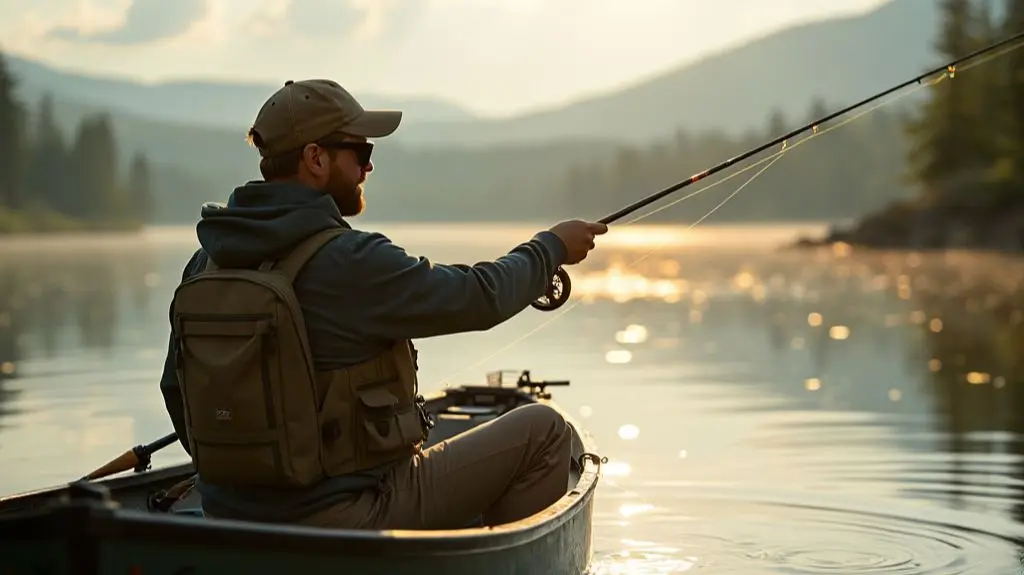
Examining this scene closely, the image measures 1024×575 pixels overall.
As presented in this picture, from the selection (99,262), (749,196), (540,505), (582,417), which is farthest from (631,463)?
(749,196)

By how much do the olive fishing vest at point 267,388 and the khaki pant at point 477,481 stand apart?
227 millimetres

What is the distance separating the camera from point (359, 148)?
5.50 meters

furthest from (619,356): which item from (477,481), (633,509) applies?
(477,481)

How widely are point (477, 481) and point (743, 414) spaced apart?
325 inches

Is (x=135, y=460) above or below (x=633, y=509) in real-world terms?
above

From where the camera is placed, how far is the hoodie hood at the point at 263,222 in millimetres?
5191

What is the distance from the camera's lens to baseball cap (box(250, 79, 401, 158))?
17.6 feet

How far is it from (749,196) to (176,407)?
192873 millimetres

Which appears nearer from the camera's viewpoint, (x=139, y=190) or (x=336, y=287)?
(x=336, y=287)

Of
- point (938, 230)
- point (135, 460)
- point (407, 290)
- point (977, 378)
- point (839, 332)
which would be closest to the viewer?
point (407, 290)

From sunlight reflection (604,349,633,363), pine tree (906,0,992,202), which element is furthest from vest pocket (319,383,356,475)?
pine tree (906,0,992,202)

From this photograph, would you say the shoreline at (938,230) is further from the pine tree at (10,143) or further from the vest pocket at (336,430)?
the pine tree at (10,143)

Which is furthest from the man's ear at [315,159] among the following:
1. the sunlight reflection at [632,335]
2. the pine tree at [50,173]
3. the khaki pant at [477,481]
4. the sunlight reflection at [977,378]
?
the pine tree at [50,173]

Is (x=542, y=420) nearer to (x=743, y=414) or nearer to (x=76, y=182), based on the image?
(x=743, y=414)
